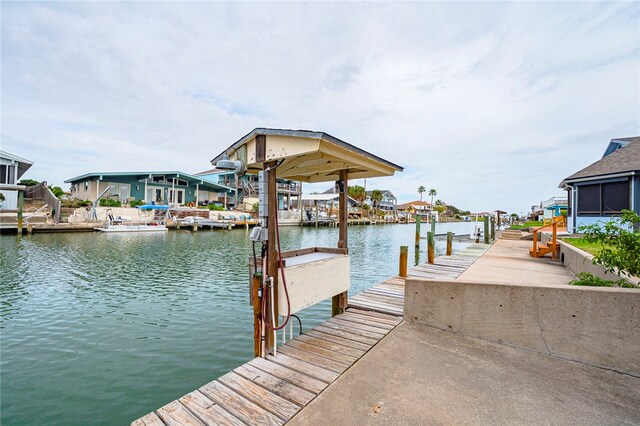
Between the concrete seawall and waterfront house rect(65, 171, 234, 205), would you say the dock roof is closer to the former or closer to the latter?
the concrete seawall

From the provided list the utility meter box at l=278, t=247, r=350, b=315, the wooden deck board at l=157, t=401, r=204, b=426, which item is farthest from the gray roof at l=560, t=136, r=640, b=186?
the wooden deck board at l=157, t=401, r=204, b=426

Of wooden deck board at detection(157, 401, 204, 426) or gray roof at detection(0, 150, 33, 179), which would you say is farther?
gray roof at detection(0, 150, 33, 179)

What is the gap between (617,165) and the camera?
14.5 m

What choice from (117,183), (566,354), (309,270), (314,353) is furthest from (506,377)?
(117,183)

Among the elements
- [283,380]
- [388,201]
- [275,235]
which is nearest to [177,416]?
[283,380]

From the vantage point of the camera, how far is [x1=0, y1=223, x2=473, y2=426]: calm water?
15.0ft

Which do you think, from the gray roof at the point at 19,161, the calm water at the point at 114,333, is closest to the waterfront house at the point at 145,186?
the gray roof at the point at 19,161

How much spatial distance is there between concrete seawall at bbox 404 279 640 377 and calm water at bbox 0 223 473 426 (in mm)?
3820

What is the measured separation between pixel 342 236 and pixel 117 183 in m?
39.3

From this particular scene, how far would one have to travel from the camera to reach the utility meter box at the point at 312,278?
4434 mm

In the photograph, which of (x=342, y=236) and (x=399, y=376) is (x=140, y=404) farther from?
(x=342, y=236)

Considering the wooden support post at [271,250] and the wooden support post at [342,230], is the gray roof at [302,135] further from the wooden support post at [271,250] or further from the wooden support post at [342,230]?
the wooden support post at [342,230]

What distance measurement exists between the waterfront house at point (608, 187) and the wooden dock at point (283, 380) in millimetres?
13758

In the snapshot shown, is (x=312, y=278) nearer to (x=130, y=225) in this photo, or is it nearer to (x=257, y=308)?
(x=257, y=308)
